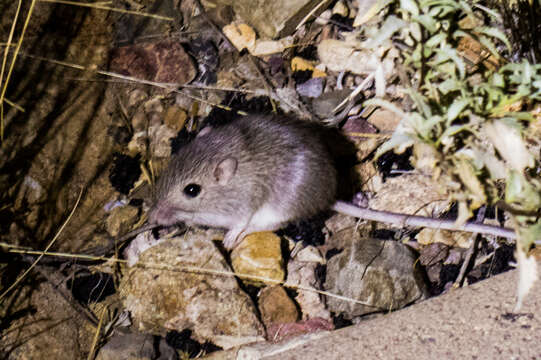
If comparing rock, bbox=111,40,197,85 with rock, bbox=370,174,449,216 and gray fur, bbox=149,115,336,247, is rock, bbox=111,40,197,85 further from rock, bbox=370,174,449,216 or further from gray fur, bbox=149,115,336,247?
rock, bbox=370,174,449,216

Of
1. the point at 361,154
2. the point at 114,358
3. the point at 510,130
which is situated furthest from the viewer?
the point at 361,154

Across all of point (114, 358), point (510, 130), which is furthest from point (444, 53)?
point (114, 358)

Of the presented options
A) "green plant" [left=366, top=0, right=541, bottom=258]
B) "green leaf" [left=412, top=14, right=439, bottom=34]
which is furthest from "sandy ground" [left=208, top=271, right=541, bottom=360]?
"green leaf" [left=412, top=14, right=439, bottom=34]

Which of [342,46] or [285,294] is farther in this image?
[342,46]

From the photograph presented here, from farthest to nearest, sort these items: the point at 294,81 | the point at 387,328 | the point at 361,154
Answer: the point at 294,81
the point at 361,154
the point at 387,328

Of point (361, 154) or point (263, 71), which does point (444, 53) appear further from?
point (263, 71)

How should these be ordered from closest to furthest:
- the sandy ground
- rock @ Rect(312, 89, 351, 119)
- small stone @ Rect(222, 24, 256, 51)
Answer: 1. the sandy ground
2. rock @ Rect(312, 89, 351, 119)
3. small stone @ Rect(222, 24, 256, 51)

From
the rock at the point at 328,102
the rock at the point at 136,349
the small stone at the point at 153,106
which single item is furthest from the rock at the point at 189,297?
the rock at the point at 328,102
